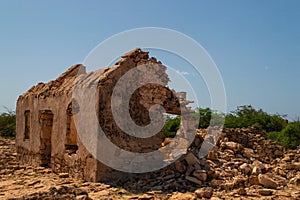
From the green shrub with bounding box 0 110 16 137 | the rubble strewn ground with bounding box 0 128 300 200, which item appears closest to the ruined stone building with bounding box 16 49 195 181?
the rubble strewn ground with bounding box 0 128 300 200

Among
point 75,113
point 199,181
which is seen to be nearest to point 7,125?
point 75,113

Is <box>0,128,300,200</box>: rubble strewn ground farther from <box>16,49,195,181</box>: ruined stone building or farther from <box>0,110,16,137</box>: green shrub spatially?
<box>0,110,16,137</box>: green shrub

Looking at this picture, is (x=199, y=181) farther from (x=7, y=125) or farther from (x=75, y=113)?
A: (x=7, y=125)

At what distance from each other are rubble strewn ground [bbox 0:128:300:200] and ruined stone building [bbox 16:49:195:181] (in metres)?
0.43

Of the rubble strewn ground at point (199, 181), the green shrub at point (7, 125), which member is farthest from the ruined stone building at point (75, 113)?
the green shrub at point (7, 125)

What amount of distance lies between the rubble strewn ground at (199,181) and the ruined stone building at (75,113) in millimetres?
429

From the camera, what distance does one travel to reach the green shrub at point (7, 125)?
22.2m

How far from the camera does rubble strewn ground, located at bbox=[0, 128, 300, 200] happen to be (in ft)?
20.6

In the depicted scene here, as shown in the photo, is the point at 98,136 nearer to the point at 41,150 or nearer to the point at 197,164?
the point at 197,164

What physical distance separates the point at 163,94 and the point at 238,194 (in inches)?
132

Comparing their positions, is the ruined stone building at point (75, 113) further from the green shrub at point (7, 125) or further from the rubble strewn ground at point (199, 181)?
the green shrub at point (7, 125)

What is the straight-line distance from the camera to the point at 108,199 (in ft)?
19.8

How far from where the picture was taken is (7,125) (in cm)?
2325

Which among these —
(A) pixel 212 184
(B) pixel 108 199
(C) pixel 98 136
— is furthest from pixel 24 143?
(A) pixel 212 184
